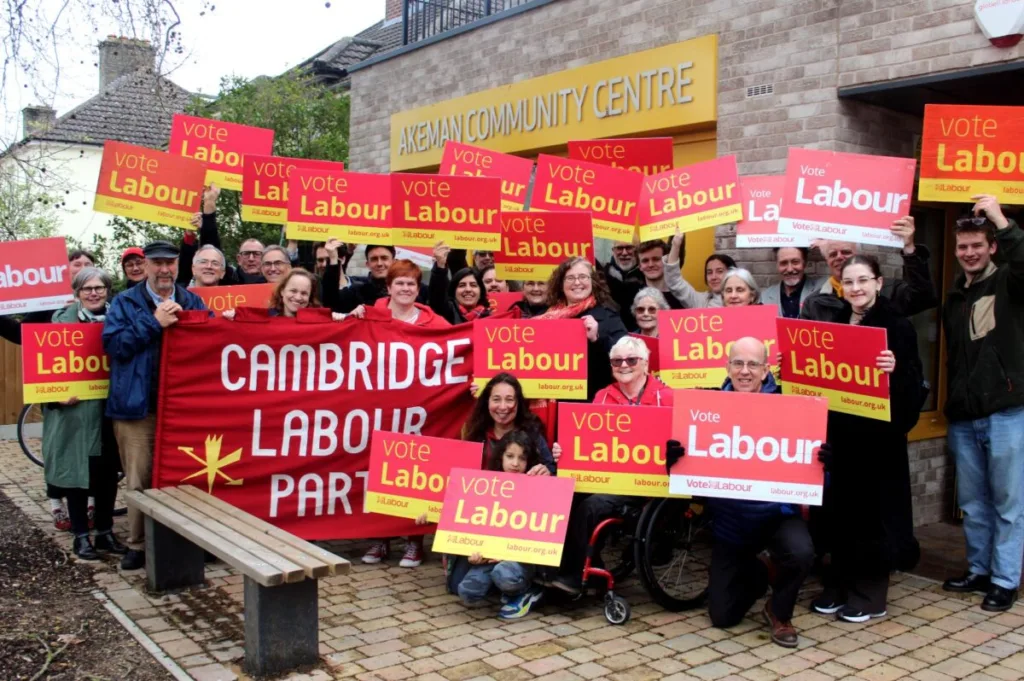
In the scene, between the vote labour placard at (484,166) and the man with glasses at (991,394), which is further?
the vote labour placard at (484,166)

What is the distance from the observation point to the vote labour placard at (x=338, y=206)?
6.81 meters

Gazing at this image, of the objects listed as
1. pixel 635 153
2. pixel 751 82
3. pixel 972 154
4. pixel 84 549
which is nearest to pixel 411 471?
pixel 84 549

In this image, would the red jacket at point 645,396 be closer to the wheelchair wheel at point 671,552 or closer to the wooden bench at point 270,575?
the wheelchair wheel at point 671,552

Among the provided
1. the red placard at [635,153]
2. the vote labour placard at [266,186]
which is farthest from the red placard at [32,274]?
the red placard at [635,153]

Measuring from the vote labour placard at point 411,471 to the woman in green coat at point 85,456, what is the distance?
1902mm

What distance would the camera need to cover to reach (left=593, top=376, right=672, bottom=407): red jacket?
18.3 ft

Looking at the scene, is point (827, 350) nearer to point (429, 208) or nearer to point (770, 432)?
point (770, 432)

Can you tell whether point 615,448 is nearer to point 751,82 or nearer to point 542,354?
point 542,354

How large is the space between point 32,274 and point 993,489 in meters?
6.13

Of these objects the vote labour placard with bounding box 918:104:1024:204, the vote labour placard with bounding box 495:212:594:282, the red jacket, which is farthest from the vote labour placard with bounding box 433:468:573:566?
the vote labour placard with bounding box 918:104:1024:204

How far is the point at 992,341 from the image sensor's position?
17.9 ft

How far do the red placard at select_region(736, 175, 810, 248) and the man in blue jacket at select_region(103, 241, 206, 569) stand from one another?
3.68 metres

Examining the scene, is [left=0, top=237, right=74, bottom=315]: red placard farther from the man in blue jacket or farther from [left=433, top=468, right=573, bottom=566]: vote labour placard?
[left=433, top=468, right=573, bottom=566]: vote labour placard

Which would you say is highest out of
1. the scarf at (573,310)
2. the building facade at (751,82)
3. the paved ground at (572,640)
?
the building facade at (751,82)
